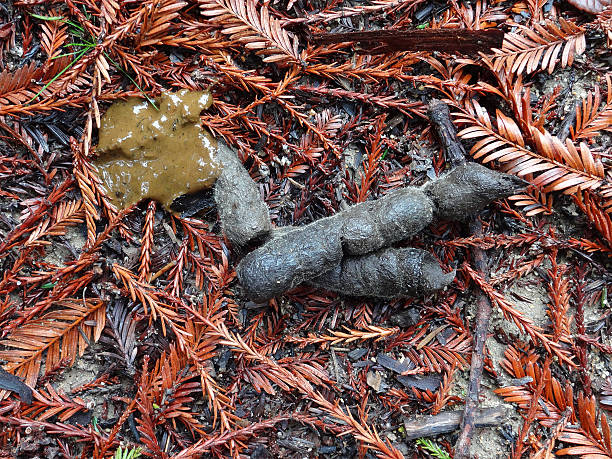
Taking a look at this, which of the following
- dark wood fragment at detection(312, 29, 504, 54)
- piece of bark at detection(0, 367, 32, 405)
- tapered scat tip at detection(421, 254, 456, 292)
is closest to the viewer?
piece of bark at detection(0, 367, 32, 405)

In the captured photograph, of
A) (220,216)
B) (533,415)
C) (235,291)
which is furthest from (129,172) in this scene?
(533,415)

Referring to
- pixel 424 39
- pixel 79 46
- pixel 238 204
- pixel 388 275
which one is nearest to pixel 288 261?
pixel 238 204

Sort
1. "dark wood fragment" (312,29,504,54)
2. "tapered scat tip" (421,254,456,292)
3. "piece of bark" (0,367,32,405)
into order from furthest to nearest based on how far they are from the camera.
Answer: "dark wood fragment" (312,29,504,54) < "tapered scat tip" (421,254,456,292) < "piece of bark" (0,367,32,405)

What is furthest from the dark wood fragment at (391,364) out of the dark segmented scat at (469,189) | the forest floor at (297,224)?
the dark segmented scat at (469,189)

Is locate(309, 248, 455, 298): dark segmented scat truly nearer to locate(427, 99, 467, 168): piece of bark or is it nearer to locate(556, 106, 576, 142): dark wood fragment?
locate(427, 99, 467, 168): piece of bark

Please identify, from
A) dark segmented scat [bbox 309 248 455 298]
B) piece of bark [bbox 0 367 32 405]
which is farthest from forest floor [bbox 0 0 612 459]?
dark segmented scat [bbox 309 248 455 298]

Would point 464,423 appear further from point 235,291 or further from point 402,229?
point 235,291

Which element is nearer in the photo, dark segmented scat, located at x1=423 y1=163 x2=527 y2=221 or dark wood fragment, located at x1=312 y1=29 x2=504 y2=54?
dark segmented scat, located at x1=423 y1=163 x2=527 y2=221

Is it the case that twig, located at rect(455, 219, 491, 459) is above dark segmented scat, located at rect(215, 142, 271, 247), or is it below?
below
